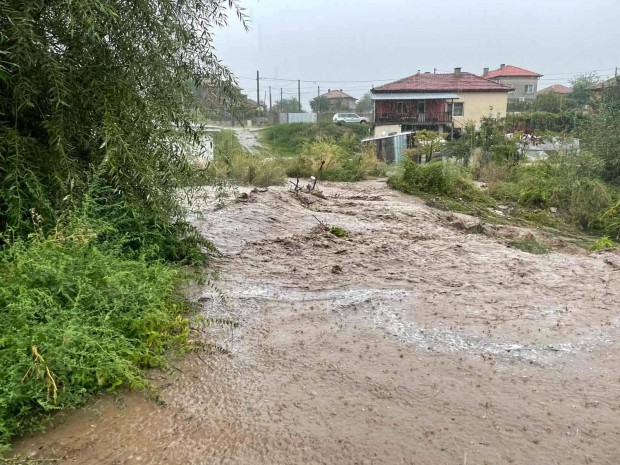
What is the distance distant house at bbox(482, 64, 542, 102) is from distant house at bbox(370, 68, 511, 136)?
16744 millimetres

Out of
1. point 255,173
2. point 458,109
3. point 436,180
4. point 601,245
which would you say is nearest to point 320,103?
point 458,109

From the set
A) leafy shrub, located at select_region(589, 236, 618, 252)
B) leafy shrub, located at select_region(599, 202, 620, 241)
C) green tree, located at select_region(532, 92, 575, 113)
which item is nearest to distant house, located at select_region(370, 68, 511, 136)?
green tree, located at select_region(532, 92, 575, 113)

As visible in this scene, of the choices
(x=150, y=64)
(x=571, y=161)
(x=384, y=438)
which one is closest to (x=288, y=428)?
(x=384, y=438)

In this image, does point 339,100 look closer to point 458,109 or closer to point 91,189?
point 458,109

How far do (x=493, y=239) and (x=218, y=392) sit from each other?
609 cm

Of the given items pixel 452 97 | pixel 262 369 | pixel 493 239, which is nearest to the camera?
pixel 262 369

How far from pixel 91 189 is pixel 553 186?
1076 centimetres

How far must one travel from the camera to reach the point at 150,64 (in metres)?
5.00

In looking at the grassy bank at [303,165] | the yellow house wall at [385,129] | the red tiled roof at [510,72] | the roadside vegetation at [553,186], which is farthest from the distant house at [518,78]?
the roadside vegetation at [553,186]

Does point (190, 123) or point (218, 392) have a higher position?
point (190, 123)

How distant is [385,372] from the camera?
3762 millimetres

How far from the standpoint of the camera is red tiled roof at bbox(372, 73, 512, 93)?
3669 centimetres

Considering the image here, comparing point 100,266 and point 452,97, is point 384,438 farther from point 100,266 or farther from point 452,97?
point 452,97

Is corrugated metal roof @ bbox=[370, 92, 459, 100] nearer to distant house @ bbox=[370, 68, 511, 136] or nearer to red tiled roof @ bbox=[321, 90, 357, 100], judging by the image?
distant house @ bbox=[370, 68, 511, 136]
